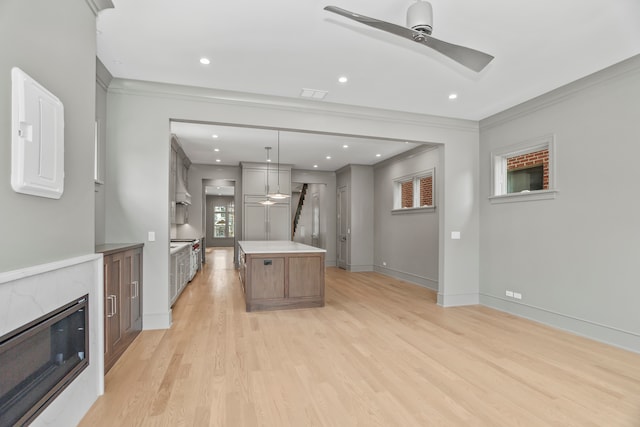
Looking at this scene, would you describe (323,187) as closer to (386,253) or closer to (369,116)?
(386,253)

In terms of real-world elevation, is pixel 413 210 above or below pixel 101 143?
below

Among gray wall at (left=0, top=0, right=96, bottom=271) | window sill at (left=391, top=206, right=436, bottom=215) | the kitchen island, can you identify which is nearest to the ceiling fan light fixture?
gray wall at (left=0, top=0, right=96, bottom=271)

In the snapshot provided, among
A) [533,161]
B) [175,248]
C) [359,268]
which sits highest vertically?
[533,161]

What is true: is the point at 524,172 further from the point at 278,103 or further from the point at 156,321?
the point at 156,321

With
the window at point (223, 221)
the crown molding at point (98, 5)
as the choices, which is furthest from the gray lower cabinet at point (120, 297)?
the window at point (223, 221)

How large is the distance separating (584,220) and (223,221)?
15.2 m

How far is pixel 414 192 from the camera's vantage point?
22.8ft

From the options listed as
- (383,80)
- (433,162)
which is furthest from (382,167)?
(383,80)

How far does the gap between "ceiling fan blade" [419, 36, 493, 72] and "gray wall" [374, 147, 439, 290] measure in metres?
3.96

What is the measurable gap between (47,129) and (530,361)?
4.02 meters

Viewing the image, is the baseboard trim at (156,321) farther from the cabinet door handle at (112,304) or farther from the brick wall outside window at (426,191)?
the brick wall outside window at (426,191)

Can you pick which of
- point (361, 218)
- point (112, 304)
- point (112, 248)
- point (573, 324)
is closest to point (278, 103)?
point (112, 248)

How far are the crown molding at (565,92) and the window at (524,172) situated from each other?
432mm

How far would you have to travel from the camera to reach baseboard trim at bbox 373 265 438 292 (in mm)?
6112
